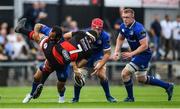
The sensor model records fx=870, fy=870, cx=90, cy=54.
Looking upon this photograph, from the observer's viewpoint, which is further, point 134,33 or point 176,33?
point 176,33

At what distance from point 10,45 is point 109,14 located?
474 cm

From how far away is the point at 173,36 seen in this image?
33.4 meters

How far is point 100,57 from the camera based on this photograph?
71.8ft

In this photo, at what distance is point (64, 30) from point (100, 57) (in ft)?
33.4

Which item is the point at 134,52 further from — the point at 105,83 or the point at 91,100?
the point at 91,100

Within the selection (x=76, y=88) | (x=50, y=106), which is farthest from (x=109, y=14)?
(x=50, y=106)

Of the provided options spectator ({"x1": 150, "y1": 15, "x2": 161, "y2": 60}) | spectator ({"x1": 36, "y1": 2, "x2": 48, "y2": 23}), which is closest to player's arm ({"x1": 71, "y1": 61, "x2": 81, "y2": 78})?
spectator ({"x1": 36, "y1": 2, "x2": 48, "y2": 23})

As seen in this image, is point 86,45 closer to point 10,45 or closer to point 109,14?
point 10,45

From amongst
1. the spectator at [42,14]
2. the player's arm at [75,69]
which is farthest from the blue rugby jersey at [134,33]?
the spectator at [42,14]

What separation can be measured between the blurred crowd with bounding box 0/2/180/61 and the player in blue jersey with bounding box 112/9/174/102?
401 inches

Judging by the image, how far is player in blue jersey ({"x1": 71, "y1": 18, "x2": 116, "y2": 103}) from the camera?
20.9 metres

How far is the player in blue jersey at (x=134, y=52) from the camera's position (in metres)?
20.4

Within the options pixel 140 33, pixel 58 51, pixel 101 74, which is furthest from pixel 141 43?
pixel 58 51

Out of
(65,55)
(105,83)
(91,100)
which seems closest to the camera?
(65,55)
